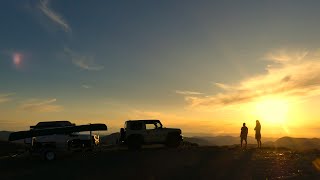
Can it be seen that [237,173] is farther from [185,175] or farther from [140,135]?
[140,135]

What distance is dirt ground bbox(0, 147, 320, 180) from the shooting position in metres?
17.0

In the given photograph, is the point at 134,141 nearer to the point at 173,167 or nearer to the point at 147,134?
the point at 147,134

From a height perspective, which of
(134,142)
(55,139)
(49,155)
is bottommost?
(49,155)

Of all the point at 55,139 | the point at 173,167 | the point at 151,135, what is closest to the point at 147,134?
the point at 151,135

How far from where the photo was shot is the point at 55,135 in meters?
25.4

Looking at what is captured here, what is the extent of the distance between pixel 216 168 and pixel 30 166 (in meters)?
9.94

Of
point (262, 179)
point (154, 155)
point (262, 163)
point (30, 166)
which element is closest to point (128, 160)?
point (154, 155)

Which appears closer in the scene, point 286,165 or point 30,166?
point 286,165

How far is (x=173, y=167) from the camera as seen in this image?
1920 cm

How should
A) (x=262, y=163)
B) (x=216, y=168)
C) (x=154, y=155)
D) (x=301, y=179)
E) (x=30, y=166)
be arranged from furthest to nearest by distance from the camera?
(x=154, y=155)
(x=30, y=166)
(x=262, y=163)
(x=216, y=168)
(x=301, y=179)

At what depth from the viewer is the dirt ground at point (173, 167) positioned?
55.9 feet

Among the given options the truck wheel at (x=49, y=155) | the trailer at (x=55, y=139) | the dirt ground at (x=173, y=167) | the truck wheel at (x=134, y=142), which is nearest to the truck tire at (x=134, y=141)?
the truck wheel at (x=134, y=142)

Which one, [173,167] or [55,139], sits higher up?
[55,139]

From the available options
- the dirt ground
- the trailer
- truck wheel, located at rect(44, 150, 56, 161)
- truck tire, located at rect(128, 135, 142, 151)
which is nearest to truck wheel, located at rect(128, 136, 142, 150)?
truck tire, located at rect(128, 135, 142, 151)
